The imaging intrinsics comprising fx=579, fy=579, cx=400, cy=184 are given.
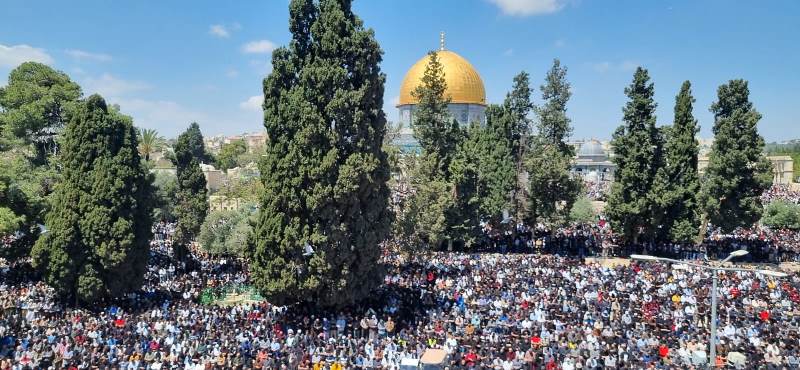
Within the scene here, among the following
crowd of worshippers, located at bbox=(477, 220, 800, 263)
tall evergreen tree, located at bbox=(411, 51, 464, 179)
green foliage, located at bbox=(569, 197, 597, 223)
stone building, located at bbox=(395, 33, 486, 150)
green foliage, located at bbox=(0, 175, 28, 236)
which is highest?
stone building, located at bbox=(395, 33, 486, 150)

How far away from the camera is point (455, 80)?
63.1m

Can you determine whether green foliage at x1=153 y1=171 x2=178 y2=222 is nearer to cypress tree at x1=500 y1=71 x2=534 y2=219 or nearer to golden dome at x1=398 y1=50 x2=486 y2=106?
cypress tree at x1=500 y1=71 x2=534 y2=219

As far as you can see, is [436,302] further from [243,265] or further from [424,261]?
[243,265]

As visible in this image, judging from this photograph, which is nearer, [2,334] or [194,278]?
[2,334]

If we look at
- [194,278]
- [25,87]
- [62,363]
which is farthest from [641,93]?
[25,87]

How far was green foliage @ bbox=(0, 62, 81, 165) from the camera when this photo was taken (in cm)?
2977

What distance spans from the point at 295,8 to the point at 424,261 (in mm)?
13893

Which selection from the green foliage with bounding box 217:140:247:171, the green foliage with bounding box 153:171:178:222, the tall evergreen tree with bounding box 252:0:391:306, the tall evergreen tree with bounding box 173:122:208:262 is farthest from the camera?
the green foliage with bounding box 217:140:247:171

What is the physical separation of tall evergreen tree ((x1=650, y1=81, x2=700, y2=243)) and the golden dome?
3280 centimetres

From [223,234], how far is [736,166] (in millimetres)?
26559

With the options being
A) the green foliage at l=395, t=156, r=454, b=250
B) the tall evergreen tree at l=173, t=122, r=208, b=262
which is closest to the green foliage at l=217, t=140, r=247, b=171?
the tall evergreen tree at l=173, t=122, r=208, b=262

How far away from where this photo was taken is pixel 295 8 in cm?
Answer: 1808

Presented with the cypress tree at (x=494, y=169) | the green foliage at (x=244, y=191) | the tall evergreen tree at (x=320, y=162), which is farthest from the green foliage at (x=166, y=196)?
the cypress tree at (x=494, y=169)

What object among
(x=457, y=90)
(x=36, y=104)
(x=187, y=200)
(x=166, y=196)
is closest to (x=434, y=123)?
(x=187, y=200)
